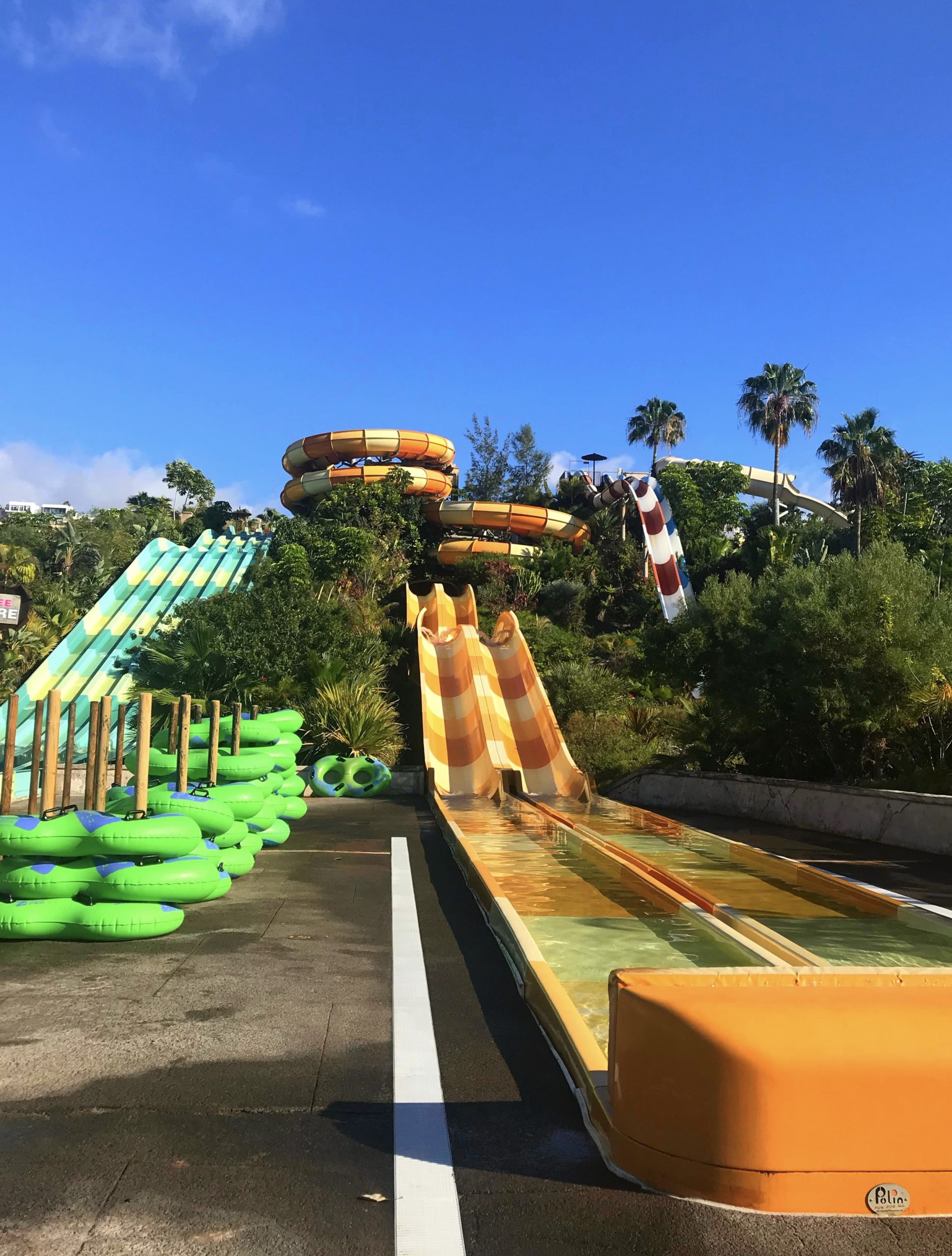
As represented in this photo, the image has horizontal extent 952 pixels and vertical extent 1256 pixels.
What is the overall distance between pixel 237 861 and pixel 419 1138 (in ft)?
17.8

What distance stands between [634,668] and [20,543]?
40469mm

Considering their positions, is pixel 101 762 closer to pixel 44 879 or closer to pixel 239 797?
pixel 239 797

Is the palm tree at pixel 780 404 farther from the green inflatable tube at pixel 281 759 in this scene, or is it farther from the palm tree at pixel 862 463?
the green inflatable tube at pixel 281 759

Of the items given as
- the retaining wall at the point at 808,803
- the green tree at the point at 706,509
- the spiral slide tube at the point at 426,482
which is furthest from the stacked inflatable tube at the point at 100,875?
the green tree at the point at 706,509

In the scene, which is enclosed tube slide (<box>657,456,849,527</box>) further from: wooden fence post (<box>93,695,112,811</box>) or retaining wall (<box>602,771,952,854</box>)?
wooden fence post (<box>93,695,112,811</box>)

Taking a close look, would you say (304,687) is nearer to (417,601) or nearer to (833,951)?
(417,601)

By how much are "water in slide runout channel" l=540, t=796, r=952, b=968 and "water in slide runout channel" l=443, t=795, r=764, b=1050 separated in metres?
0.54

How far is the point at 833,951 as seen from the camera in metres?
6.14

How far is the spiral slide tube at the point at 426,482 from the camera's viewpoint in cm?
3591

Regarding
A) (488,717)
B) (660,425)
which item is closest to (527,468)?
(660,425)

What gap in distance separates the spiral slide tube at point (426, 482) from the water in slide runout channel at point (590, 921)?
80.5 feet

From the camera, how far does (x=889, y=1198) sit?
2.83 m

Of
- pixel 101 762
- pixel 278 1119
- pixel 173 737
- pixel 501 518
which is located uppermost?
pixel 501 518

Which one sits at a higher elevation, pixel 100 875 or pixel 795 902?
pixel 100 875
